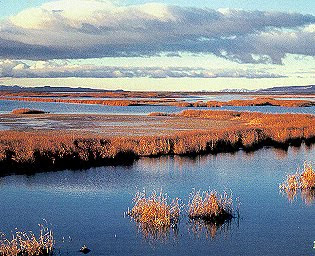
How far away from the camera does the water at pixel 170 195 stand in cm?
1404

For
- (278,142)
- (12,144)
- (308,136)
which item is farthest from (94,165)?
(308,136)

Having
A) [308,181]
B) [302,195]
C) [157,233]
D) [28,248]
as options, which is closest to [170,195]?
[157,233]

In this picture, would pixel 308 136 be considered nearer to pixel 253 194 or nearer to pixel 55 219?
pixel 253 194

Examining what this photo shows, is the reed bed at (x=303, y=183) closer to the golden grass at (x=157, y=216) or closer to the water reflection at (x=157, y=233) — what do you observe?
the golden grass at (x=157, y=216)

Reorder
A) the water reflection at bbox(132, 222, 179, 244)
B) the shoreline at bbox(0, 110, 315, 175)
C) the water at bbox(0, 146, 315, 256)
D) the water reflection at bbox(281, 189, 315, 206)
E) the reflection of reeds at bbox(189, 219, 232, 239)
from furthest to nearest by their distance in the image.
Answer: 1. the shoreline at bbox(0, 110, 315, 175)
2. the water reflection at bbox(281, 189, 315, 206)
3. the reflection of reeds at bbox(189, 219, 232, 239)
4. the water reflection at bbox(132, 222, 179, 244)
5. the water at bbox(0, 146, 315, 256)

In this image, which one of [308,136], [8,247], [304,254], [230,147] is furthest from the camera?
[308,136]

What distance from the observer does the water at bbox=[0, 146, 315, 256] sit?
1404cm

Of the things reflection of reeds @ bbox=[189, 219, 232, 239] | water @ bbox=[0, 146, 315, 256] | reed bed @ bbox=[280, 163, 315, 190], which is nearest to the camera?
water @ bbox=[0, 146, 315, 256]

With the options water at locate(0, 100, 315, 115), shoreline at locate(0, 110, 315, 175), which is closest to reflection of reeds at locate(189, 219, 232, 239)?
shoreline at locate(0, 110, 315, 175)

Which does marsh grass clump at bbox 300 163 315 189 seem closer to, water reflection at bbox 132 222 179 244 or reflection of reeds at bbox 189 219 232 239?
reflection of reeds at bbox 189 219 232 239

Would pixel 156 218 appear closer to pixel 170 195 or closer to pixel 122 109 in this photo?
pixel 170 195

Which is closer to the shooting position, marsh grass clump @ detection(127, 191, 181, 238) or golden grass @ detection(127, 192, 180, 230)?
marsh grass clump @ detection(127, 191, 181, 238)

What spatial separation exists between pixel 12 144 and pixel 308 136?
2256 cm

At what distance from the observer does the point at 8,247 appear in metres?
12.1
